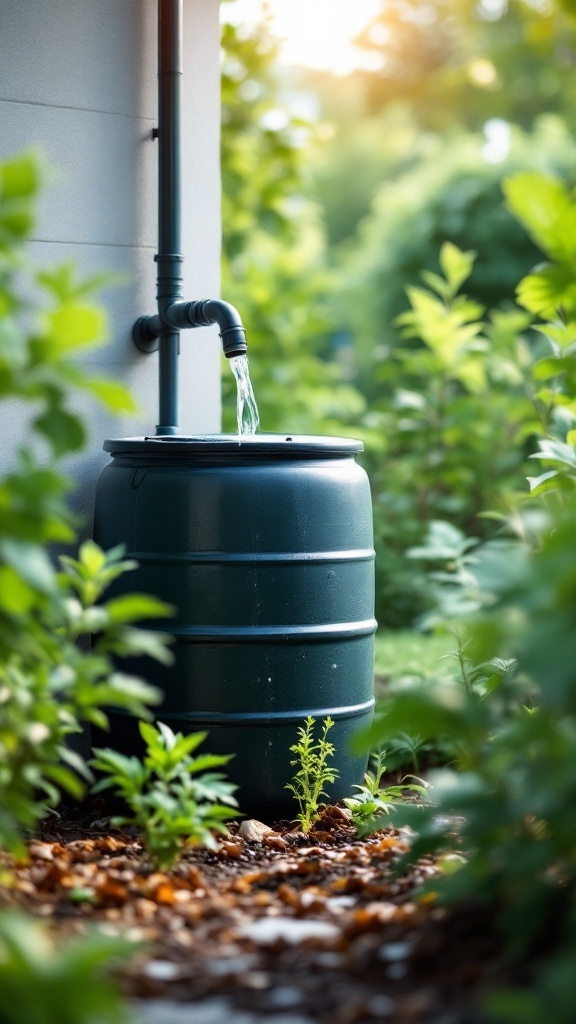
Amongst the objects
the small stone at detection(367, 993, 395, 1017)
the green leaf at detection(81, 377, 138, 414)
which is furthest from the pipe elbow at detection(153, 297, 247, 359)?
the small stone at detection(367, 993, 395, 1017)

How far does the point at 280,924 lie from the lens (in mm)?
1708

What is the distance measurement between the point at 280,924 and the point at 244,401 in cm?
155

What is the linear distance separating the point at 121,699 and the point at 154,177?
1772 millimetres

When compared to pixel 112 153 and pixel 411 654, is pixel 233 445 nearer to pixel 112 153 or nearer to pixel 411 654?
pixel 112 153

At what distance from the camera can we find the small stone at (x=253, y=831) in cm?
248

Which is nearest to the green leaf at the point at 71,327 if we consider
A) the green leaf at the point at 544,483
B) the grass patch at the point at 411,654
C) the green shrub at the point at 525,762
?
the green shrub at the point at 525,762

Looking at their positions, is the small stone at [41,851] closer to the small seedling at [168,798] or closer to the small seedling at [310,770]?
the small seedling at [168,798]

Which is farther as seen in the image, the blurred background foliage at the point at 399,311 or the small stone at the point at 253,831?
the blurred background foliage at the point at 399,311

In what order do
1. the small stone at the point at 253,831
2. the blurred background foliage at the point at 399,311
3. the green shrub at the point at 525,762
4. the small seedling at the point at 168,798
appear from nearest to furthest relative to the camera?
the green shrub at the point at 525,762 < the small seedling at the point at 168,798 < the small stone at the point at 253,831 < the blurred background foliage at the point at 399,311

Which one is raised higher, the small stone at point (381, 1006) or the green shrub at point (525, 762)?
the green shrub at point (525, 762)

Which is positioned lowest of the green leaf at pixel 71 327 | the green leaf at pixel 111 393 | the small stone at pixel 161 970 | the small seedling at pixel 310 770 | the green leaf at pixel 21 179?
the small stone at pixel 161 970

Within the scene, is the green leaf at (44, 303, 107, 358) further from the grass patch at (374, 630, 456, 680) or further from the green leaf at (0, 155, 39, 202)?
the grass patch at (374, 630, 456, 680)

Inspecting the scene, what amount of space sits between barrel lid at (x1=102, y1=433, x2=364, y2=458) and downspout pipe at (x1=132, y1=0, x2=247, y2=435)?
0.34 meters

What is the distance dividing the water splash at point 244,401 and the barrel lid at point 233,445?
25cm
